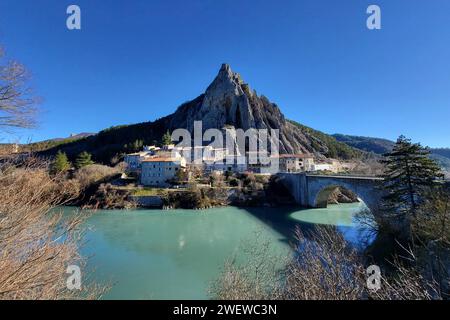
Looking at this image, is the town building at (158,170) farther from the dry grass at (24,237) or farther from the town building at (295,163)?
the dry grass at (24,237)

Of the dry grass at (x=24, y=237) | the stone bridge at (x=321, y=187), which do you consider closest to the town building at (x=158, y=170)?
the stone bridge at (x=321, y=187)

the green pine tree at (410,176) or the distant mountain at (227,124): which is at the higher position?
the distant mountain at (227,124)

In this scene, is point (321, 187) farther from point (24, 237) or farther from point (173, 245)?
point (24, 237)

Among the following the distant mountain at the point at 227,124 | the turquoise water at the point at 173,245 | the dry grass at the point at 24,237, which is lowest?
the turquoise water at the point at 173,245

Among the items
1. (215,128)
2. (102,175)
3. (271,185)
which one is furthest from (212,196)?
(215,128)

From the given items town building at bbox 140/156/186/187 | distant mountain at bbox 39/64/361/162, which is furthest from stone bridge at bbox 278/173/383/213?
distant mountain at bbox 39/64/361/162

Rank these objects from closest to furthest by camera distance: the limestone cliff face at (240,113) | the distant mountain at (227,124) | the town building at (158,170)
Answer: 1. the town building at (158,170)
2. the distant mountain at (227,124)
3. the limestone cliff face at (240,113)

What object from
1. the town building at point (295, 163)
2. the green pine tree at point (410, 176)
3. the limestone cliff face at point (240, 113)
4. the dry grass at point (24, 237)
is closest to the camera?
the dry grass at point (24, 237)
